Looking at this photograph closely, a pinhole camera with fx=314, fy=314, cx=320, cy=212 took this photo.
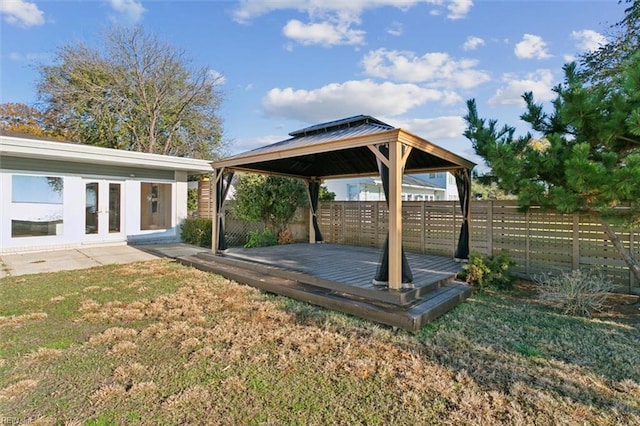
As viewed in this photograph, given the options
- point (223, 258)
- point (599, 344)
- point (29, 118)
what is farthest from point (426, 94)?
point (29, 118)

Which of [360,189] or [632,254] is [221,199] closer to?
[632,254]

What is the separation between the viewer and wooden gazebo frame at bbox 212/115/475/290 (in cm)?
429

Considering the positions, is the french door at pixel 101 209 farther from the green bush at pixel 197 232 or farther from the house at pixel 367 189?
the house at pixel 367 189

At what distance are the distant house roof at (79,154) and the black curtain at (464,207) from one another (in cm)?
841

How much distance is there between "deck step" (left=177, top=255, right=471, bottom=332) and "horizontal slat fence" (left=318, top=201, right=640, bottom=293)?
6.38 ft

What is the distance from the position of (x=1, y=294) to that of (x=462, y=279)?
7634mm

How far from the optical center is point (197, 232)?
10867mm

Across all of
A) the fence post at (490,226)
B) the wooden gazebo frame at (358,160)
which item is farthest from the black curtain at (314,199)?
the fence post at (490,226)

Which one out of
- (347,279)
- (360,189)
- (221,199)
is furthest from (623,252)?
(360,189)

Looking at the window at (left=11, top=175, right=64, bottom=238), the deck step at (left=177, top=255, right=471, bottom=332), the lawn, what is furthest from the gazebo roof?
the window at (left=11, top=175, right=64, bottom=238)

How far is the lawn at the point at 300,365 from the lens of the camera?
223 centimetres

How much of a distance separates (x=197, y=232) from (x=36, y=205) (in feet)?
14.3

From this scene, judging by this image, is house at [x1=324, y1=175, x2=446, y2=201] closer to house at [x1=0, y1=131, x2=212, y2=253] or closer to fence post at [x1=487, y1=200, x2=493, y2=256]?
house at [x1=0, y1=131, x2=212, y2=253]

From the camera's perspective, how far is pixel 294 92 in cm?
1794
